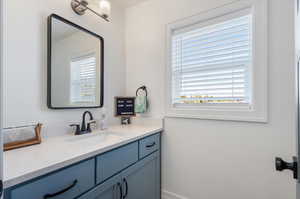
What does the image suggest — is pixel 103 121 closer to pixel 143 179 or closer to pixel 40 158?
pixel 143 179

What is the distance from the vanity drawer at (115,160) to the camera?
0.97 meters

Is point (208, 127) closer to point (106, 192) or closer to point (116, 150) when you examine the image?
point (116, 150)

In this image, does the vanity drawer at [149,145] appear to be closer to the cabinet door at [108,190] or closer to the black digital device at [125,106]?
the cabinet door at [108,190]

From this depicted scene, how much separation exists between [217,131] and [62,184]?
125 cm

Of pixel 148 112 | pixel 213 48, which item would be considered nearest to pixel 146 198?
pixel 148 112

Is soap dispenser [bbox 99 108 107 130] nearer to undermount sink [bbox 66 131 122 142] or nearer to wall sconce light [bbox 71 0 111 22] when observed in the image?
undermount sink [bbox 66 131 122 142]

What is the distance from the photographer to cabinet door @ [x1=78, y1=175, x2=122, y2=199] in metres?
0.90

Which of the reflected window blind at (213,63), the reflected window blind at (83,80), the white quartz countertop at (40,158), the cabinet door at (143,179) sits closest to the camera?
the white quartz countertop at (40,158)

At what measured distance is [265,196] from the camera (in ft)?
3.95

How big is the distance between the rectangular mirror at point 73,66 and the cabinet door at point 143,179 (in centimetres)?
78

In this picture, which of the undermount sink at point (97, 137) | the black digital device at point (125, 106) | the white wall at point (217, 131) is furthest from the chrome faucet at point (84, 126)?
the white wall at point (217, 131)

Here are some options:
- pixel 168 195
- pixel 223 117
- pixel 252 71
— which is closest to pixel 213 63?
pixel 252 71

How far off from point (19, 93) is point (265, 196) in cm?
200

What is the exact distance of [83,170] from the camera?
0.86m
